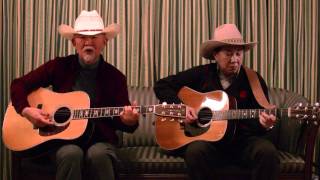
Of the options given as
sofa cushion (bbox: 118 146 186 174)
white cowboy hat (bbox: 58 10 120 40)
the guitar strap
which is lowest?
sofa cushion (bbox: 118 146 186 174)

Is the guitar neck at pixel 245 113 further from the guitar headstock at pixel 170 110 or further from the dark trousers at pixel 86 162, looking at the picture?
the dark trousers at pixel 86 162

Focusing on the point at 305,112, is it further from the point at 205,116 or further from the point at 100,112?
the point at 100,112

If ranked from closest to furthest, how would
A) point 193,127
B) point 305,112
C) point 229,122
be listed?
1. point 305,112
2. point 229,122
3. point 193,127

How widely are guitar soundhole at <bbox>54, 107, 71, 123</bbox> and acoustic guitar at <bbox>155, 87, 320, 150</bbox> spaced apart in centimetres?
54

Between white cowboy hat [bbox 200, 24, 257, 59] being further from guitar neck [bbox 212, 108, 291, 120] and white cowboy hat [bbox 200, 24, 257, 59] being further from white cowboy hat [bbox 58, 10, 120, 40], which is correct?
white cowboy hat [bbox 58, 10, 120, 40]

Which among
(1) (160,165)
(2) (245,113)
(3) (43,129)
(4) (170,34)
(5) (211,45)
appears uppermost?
(4) (170,34)

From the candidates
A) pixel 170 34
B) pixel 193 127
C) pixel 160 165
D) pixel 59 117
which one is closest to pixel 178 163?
pixel 160 165

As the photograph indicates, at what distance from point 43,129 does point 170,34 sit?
1261 millimetres

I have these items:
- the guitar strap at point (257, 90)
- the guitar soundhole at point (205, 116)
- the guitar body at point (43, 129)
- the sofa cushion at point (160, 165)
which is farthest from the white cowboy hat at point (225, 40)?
the guitar body at point (43, 129)

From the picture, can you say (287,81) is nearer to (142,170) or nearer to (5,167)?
(142,170)

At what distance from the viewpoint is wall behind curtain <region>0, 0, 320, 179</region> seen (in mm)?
3510

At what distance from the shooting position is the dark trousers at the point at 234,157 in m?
2.61

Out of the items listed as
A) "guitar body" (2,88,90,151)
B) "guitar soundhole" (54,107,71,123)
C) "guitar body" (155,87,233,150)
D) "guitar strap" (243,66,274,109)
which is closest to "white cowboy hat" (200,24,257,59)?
"guitar strap" (243,66,274,109)

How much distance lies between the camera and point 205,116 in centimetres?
280
